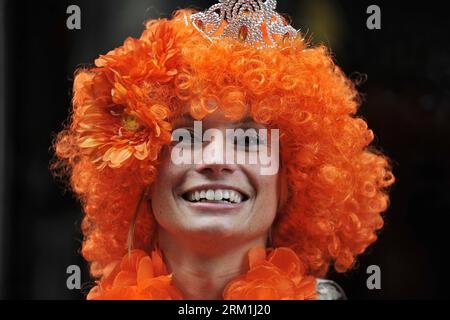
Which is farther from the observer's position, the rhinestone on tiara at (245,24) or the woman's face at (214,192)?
the rhinestone on tiara at (245,24)

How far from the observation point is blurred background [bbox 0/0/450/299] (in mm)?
3342

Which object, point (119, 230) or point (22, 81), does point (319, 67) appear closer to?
point (119, 230)

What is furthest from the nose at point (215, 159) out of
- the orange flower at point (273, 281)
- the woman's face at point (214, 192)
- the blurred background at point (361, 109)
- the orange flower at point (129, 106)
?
the blurred background at point (361, 109)

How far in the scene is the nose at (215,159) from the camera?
2.05 meters

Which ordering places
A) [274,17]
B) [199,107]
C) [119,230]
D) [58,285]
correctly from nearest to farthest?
[199,107], [274,17], [119,230], [58,285]

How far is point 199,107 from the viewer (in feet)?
6.72

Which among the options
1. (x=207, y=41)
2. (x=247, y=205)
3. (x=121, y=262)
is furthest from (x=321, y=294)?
(x=207, y=41)

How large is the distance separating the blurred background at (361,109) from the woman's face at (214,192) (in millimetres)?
1324

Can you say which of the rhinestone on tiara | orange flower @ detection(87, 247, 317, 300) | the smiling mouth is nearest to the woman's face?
the smiling mouth

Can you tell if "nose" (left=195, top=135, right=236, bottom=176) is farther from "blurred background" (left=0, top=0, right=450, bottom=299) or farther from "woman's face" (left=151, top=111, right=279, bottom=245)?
"blurred background" (left=0, top=0, right=450, bottom=299)

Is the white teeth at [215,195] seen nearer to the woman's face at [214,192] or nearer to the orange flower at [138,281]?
the woman's face at [214,192]

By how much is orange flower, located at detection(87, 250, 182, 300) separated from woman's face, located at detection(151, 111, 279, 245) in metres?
0.12

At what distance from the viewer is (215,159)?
2.04 m

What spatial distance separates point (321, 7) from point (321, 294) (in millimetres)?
1609
